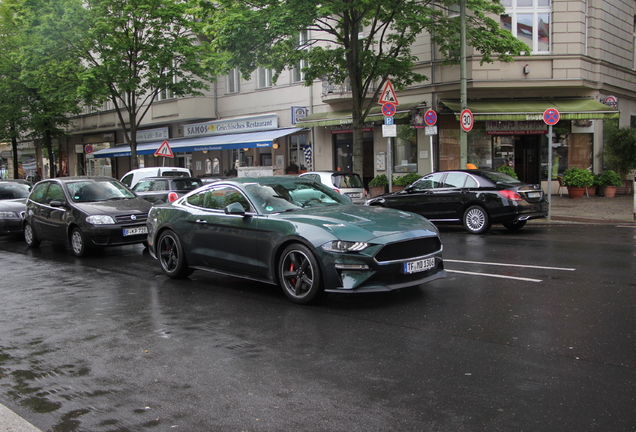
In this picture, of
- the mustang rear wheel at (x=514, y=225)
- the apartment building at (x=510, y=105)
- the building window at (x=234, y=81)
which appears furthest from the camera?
the building window at (x=234, y=81)

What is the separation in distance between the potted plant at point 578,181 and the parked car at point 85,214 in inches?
625

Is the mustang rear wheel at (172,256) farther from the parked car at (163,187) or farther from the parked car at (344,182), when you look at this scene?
the parked car at (163,187)

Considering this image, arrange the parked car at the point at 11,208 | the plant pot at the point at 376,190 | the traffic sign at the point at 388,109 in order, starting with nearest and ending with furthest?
the parked car at the point at 11,208
the traffic sign at the point at 388,109
the plant pot at the point at 376,190

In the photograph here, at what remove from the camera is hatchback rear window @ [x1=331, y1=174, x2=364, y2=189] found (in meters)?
17.1

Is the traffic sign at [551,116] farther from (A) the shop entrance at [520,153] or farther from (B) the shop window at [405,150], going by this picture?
(B) the shop window at [405,150]

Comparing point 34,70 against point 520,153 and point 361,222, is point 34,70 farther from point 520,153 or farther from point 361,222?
point 361,222

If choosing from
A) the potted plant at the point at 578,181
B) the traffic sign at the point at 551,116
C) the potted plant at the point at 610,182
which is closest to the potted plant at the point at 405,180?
the potted plant at the point at 578,181

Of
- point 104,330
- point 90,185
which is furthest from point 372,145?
point 104,330

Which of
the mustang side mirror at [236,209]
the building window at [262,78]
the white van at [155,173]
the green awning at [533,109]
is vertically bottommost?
the mustang side mirror at [236,209]

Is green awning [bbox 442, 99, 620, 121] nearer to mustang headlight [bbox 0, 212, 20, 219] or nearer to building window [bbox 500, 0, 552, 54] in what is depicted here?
building window [bbox 500, 0, 552, 54]

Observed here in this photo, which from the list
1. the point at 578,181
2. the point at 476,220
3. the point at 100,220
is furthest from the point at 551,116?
the point at 100,220

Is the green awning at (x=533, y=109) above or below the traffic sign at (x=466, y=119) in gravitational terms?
above

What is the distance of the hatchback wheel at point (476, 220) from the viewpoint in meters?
13.5

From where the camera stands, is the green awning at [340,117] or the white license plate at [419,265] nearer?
the white license plate at [419,265]
